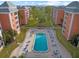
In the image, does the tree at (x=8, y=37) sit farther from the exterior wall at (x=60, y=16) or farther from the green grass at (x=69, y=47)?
the exterior wall at (x=60, y=16)

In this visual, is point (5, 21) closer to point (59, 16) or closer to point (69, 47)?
point (69, 47)

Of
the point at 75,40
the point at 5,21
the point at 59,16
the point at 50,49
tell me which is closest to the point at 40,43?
the point at 50,49

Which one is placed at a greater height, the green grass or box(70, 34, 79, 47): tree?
box(70, 34, 79, 47): tree

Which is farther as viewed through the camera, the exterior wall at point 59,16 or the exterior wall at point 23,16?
the exterior wall at point 59,16

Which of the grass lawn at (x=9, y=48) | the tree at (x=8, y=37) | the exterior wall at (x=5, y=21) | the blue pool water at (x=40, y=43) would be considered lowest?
the blue pool water at (x=40, y=43)

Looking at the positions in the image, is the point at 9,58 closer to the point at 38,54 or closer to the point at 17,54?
the point at 17,54

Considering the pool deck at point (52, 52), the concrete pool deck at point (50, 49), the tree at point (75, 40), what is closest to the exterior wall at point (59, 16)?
the concrete pool deck at point (50, 49)

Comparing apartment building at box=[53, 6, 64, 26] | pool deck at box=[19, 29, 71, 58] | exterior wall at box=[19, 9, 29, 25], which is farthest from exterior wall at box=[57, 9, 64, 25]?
pool deck at box=[19, 29, 71, 58]

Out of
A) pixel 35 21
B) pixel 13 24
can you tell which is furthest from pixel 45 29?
pixel 13 24

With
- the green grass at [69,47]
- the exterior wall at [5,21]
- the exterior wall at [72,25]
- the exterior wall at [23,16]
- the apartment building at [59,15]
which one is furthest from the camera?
the apartment building at [59,15]

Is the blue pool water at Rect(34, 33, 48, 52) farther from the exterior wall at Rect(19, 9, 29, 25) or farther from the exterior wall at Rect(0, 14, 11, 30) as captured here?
the exterior wall at Rect(19, 9, 29, 25)

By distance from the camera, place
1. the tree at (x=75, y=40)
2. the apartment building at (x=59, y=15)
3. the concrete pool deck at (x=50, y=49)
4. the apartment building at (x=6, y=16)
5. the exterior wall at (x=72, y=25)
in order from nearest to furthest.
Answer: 1. the concrete pool deck at (x=50, y=49)
2. the tree at (x=75, y=40)
3. the exterior wall at (x=72, y=25)
4. the apartment building at (x=6, y=16)
5. the apartment building at (x=59, y=15)
